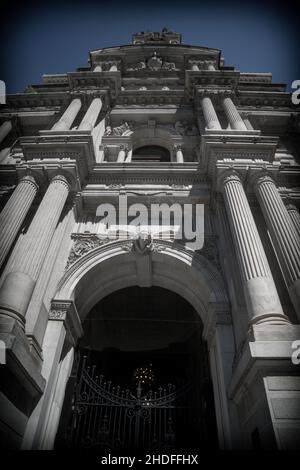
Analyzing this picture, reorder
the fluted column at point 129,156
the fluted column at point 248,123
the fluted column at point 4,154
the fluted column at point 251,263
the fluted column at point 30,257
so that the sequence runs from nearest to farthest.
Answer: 1. the fluted column at point 251,263
2. the fluted column at point 30,257
3. the fluted column at point 129,156
4. the fluted column at point 4,154
5. the fluted column at point 248,123

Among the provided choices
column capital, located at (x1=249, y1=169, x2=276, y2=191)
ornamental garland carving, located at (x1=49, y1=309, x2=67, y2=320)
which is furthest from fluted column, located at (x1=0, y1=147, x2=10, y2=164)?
column capital, located at (x1=249, y1=169, x2=276, y2=191)

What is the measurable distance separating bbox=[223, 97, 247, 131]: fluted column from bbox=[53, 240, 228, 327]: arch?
5.75m

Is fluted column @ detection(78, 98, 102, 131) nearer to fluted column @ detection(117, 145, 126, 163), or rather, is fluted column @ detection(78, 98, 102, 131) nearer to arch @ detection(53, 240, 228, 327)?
fluted column @ detection(117, 145, 126, 163)

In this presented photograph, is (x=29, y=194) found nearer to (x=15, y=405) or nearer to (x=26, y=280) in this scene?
(x=26, y=280)

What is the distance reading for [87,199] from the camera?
10.3 meters

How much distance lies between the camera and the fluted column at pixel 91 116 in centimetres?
1135

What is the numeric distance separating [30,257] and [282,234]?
6.39 metres

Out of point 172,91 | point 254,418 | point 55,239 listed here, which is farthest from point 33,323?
point 172,91

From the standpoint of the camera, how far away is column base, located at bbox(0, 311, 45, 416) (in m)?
5.00

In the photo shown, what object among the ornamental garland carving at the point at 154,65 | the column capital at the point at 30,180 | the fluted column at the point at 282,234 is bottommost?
the fluted column at the point at 282,234

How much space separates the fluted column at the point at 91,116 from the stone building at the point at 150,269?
0.38ft

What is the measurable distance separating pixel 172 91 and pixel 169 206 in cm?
872

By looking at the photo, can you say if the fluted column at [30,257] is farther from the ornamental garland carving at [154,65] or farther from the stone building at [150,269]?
the ornamental garland carving at [154,65]

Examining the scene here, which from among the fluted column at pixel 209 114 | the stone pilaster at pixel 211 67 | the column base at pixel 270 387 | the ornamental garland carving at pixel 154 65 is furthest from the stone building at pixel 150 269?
the ornamental garland carving at pixel 154 65
